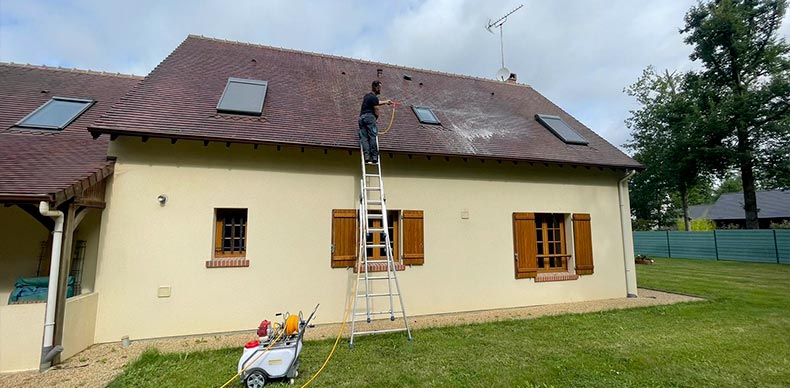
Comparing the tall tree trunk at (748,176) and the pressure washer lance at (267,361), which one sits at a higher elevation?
the tall tree trunk at (748,176)

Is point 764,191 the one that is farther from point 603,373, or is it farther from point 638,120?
point 603,373

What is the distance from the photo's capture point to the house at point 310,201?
5.42 metres

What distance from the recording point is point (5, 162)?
474 centimetres

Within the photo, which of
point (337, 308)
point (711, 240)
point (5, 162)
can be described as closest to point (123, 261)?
point (5, 162)

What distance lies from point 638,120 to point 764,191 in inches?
461

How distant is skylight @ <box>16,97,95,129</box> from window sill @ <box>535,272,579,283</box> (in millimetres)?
9605

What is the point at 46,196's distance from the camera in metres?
4.01

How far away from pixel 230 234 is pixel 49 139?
332cm

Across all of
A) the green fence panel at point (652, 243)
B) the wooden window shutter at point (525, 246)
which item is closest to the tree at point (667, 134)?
the green fence panel at point (652, 243)

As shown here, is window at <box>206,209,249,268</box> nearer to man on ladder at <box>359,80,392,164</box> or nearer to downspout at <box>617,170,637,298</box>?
man on ladder at <box>359,80,392,164</box>

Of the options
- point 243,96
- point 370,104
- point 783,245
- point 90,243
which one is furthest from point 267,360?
point 783,245

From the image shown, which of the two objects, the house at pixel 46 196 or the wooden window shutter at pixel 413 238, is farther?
the wooden window shutter at pixel 413 238

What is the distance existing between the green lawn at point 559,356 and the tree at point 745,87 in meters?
14.3

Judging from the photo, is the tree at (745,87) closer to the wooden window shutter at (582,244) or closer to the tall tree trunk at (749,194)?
the tall tree trunk at (749,194)
